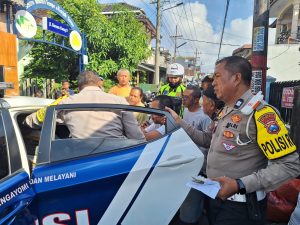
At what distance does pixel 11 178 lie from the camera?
5.57 ft

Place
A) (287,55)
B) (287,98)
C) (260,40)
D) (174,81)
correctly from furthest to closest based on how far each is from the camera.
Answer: (287,55) < (287,98) < (174,81) < (260,40)

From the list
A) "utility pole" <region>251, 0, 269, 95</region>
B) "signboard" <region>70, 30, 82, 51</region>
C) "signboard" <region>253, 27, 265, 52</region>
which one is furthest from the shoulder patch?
"signboard" <region>70, 30, 82, 51</region>

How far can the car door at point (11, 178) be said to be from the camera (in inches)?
62.3

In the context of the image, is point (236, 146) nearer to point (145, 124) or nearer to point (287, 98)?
point (145, 124)

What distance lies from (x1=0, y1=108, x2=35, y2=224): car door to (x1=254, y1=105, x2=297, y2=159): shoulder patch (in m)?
1.23

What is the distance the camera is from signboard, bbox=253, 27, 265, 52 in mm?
4086

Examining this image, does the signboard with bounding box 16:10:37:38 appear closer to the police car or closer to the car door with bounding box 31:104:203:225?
the police car

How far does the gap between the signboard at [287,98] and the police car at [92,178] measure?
5266 mm

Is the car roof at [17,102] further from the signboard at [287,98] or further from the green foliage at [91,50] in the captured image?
the green foliage at [91,50]

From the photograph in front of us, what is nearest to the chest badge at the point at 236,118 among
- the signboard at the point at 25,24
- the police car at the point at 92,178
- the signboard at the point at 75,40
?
the police car at the point at 92,178

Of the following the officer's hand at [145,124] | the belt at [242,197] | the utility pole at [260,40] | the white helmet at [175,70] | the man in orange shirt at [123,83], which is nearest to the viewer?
the belt at [242,197]

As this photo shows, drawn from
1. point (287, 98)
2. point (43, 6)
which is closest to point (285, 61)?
point (287, 98)

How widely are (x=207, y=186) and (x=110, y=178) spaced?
0.54m

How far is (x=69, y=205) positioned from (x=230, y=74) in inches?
45.7
